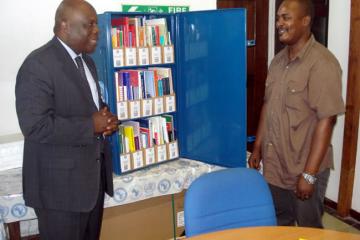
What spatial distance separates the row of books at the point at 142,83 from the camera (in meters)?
2.22

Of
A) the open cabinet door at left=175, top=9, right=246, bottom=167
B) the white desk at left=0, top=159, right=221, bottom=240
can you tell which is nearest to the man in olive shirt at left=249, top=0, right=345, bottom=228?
the open cabinet door at left=175, top=9, right=246, bottom=167

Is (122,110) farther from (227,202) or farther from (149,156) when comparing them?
(227,202)

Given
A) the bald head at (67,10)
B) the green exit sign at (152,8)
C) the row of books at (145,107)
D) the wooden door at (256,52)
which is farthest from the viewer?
the wooden door at (256,52)

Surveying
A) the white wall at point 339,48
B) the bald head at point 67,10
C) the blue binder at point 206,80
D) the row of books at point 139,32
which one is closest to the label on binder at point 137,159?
the blue binder at point 206,80

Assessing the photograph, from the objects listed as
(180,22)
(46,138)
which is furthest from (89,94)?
(180,22)

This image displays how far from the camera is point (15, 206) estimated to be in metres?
1.99

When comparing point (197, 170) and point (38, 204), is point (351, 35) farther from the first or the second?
point (38, 204)

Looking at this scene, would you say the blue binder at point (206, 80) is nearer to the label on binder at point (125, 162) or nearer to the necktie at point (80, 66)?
the label on binder at point (125, 162)

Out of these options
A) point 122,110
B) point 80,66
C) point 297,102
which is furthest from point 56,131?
point 297,102

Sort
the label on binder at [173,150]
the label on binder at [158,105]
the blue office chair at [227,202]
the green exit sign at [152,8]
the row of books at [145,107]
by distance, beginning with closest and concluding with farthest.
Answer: the blue office chair at [227,202] → the row of books at [145,107] → the label on binder at [158,105] → the label on binder at [173,150] → the green exit sign at [152,8]

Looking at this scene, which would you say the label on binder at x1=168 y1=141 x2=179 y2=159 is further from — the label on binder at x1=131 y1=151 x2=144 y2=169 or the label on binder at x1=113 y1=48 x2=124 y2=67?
the label on binder at x1=113 y1=48 x2=124 y2=67

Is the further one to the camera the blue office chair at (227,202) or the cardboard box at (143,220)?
the cardboard box at (143,220)

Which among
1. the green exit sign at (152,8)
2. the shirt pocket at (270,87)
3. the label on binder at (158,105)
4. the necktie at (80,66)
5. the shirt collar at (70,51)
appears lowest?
the label on binder at (158,105)

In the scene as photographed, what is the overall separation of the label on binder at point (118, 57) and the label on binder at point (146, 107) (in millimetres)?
281
